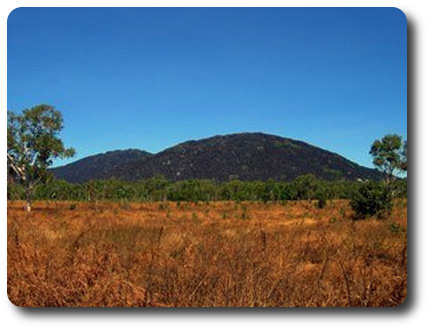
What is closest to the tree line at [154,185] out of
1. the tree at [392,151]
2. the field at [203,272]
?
the tree at [392,151]

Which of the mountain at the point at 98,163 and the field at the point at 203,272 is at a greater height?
the mountain at the point at 98,163

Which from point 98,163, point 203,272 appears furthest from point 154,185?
point 203,272

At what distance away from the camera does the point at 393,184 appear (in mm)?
4484

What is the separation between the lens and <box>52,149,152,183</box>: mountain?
15.8 ft

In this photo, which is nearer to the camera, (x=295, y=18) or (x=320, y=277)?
(x=320, y=277)

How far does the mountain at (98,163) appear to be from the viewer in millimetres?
4805

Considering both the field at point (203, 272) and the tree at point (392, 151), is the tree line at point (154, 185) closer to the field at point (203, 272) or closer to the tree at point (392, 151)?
the tree at point (392, 151)

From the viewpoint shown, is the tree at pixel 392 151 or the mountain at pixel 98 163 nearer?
the tree at pixel 392 151

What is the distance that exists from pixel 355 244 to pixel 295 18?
198 cm

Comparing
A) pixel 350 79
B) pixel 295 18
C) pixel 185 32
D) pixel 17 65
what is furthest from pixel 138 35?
pixel 350 79

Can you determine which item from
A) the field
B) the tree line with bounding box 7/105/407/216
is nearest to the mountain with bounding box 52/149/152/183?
the tree line with bounding box 7/105/407/216

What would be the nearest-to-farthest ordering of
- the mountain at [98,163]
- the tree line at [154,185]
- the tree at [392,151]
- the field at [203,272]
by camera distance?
1. the field at [203,272]
2. the tree at [392,151]
3. the tree line at [154,185]
4. the mountain at [98,163]

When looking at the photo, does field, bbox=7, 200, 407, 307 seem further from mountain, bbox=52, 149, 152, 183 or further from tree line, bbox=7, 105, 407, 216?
mountain, bbox=52, 149, 152, 183
